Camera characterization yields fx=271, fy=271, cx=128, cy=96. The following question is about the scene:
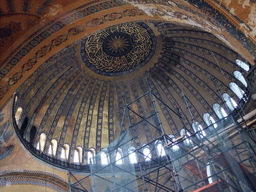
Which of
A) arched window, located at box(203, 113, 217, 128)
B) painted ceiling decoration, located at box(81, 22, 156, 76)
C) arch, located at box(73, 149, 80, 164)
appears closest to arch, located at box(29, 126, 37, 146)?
Answer: arch, located at box(73, 149, 80, 164)

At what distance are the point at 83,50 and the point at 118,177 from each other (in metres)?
6.46

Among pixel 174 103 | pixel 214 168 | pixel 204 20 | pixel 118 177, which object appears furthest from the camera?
pixel 174 103

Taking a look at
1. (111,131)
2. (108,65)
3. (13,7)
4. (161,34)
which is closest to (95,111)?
(111,131)

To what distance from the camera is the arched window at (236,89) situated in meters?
12.4

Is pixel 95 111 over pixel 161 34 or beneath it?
beneath

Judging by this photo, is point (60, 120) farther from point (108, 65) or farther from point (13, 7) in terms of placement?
point (13, 7)

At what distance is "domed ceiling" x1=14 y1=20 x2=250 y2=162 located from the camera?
41.5 feet

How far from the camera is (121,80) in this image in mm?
15234

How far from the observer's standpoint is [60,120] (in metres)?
13.6

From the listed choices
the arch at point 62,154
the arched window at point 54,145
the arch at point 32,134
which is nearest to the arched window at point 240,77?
the arch at point 62,154

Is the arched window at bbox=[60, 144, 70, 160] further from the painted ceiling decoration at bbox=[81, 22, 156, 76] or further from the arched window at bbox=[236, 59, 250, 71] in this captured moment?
the arched window at bbox=[236, 59, 250, 71]

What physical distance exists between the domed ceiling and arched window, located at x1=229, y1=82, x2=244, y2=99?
0.16 m

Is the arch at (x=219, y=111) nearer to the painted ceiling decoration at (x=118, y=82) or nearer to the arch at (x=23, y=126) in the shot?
the painted ceiling decoration at (x=118, y=82)

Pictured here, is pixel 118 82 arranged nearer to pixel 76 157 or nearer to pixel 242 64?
pixel 76 157
